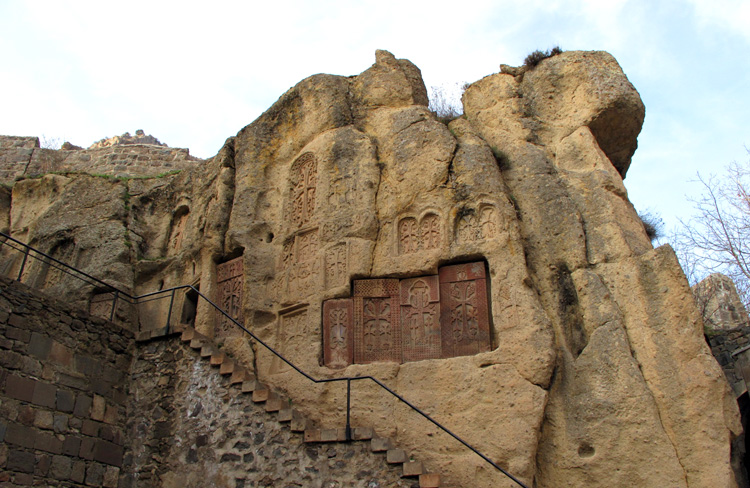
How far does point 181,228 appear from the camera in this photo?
1554 centimetres

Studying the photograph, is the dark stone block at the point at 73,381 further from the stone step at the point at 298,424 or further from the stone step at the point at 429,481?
the stone step at the point at 429,481

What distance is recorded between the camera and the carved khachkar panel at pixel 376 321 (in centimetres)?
1083

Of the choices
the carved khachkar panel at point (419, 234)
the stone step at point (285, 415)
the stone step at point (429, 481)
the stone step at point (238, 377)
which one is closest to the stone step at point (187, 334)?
the stone step at point (238, 377)

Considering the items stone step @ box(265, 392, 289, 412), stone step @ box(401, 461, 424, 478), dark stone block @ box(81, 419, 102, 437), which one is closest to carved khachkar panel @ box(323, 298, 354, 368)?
stone step @ box(265, 392, 289, 412)

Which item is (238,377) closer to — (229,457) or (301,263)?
(229,457)

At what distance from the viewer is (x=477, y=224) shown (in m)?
11.2

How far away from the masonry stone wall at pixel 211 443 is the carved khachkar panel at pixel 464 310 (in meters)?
2.60

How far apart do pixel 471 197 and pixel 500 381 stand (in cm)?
326

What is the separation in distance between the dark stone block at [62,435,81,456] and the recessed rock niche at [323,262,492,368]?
12.4 feet

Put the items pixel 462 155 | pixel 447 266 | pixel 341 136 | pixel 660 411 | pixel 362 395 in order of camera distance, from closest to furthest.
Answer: pixel 660 411, pixel 362 395, pixel 447 266, pixel 462 155, pixel 341 136

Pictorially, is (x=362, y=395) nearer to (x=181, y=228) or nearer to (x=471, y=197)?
(x=471, y=197)

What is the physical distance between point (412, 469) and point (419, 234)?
441 cm

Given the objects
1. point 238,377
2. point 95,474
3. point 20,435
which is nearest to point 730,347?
point 238,377

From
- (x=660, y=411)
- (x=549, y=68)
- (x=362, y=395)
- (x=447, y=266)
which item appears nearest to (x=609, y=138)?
(x=549, y=68)
